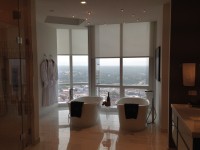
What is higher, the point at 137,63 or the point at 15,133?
the point at 137,63

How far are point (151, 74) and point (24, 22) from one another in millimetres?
4522

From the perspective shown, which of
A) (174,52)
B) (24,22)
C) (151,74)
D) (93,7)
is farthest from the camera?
(151,74)

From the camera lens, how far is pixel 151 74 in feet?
23.2

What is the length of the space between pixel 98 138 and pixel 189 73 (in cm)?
241

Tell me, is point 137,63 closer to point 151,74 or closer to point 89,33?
point 151,74

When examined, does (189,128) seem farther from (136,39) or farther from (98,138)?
(136,39)

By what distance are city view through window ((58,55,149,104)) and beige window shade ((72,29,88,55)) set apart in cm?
26

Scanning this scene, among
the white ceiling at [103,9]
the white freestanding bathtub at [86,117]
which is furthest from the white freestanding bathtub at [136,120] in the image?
the white ceiling at [103,9]

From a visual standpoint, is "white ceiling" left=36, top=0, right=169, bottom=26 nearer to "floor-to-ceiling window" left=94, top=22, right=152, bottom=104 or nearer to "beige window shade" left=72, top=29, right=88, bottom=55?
"floor-to-ceiling window" left=94, top=22, right=152, bottom=104

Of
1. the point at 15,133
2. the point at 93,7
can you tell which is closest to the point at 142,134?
the point at 15,133

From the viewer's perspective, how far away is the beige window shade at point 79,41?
25.4 ft

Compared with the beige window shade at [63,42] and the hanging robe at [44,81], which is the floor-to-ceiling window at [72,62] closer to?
the beige window shade at [63,42]

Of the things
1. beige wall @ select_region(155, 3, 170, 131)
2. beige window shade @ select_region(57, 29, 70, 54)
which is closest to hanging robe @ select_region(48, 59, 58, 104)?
beige window shade @ select_region(57, 29, 70, 54)

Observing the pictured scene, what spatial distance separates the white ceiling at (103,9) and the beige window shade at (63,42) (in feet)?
5.64
